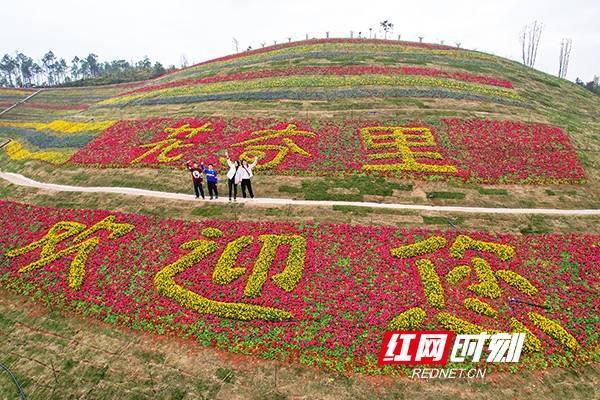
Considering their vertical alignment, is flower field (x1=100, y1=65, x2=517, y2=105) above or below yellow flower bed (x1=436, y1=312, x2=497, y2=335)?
above

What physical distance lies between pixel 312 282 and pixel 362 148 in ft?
55.2

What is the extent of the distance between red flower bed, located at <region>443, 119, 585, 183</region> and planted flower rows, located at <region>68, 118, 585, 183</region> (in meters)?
0.08

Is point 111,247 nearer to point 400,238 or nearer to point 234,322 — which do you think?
point 234,322

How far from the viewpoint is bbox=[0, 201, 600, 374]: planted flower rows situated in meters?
14.7

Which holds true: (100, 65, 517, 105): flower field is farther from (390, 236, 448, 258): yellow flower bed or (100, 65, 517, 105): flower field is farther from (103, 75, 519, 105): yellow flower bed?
(390, 236, 448, 258): yellow flower bed

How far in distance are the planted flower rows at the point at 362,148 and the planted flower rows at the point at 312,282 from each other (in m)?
8.75

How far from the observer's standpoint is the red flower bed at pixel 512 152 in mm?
27422

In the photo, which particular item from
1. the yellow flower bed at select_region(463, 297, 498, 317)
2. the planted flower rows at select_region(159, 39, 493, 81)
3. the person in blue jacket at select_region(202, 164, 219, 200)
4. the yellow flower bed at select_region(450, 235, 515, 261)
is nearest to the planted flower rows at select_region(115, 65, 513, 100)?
the planted flower rows at select_region(159, 39, 493, 81)

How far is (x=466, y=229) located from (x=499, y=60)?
5278 centimetres

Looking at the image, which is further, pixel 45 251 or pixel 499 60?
pixel 499 60

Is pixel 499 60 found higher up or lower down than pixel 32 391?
higher up

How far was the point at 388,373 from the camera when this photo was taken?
13062mm

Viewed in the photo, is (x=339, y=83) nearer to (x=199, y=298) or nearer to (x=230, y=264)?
(x=230, y=264)

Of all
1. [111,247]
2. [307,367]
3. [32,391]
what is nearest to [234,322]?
[307,367]
